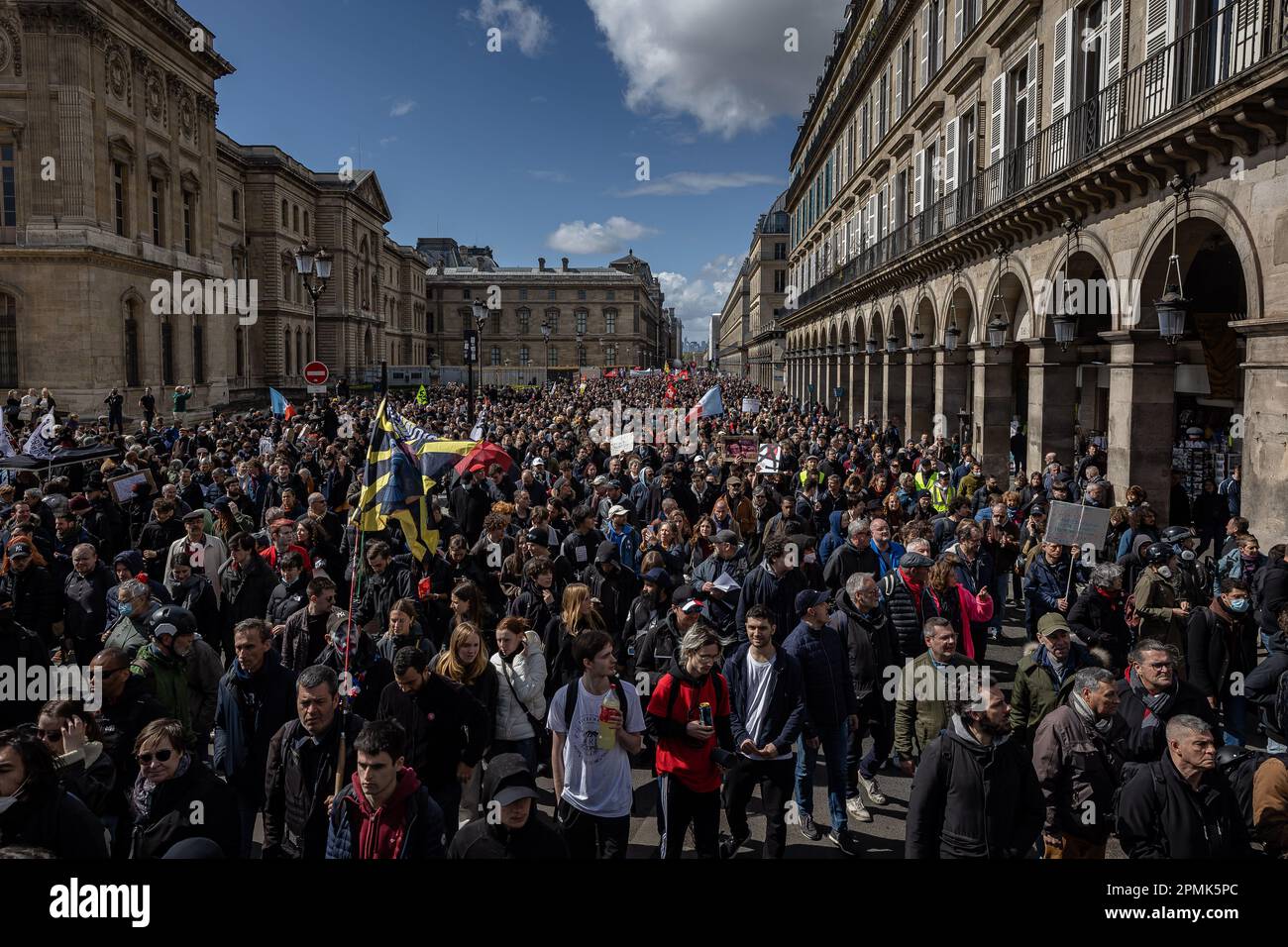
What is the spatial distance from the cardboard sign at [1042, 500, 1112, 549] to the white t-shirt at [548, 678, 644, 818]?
5.62 meters

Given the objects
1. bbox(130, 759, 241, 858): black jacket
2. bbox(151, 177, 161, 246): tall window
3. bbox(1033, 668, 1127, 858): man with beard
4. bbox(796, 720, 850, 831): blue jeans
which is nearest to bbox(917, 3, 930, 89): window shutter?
bbox(796, 720, 850, 831): blue jeans

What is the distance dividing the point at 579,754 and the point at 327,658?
81.9 inches

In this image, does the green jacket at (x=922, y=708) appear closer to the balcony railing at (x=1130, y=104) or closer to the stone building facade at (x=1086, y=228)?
the stone building facade at (x=1086, y=228)

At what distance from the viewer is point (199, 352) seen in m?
42.4

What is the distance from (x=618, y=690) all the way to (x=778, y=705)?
1170mm

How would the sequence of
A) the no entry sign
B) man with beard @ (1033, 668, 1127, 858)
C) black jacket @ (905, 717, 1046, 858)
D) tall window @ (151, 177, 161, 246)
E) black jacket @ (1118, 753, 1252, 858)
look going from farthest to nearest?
tall window @ (151, 177, 161, 246)
the no entry sign
man with beard @ (1033, 668, 1127, 858)
black jacket @ (905, 717, 1046, 858)
black jacket @ (1118, 753, 1252, 858)

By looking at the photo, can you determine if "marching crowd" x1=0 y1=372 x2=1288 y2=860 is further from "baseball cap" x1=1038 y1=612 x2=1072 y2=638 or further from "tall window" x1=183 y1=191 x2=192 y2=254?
"tall window" x1=183 y1=191 x2=192 y2=254

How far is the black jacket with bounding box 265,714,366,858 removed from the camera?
429 centimetres

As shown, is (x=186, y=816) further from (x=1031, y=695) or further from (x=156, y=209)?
(x=156, y=209)

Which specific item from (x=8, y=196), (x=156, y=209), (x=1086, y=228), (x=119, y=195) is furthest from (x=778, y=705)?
(x=156, y=209)

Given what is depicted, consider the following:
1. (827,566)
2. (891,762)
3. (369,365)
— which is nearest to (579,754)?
(891,762)

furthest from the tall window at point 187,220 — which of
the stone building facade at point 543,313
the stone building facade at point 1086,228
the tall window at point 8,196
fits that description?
the stone building facade at point 543,313

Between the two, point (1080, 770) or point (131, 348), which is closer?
point (1080, 770)
